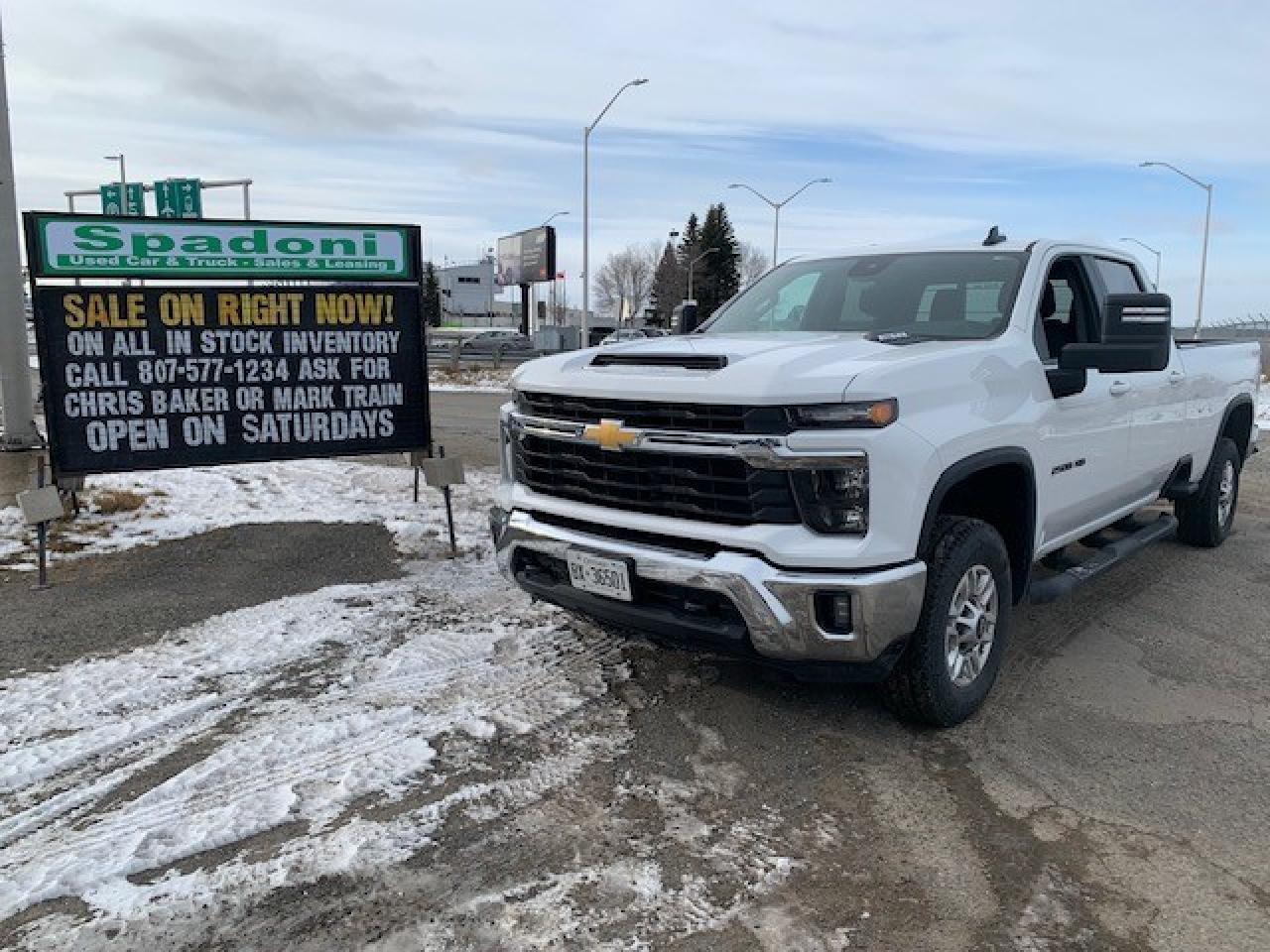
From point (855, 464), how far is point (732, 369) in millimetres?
590

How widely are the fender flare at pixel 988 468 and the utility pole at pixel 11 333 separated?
21.2ft

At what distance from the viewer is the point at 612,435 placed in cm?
397

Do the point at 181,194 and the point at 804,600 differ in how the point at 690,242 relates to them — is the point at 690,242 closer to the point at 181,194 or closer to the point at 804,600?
the point at 181,194

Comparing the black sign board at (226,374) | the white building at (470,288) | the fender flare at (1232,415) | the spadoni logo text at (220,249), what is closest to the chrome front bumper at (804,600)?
the black sign board at (226,374)

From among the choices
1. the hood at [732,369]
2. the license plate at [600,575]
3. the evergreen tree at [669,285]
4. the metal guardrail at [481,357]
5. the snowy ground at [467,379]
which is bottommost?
the snowy ground at [467,379]

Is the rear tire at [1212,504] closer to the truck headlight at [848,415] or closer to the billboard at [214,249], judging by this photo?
the truck headlight at [848,415]

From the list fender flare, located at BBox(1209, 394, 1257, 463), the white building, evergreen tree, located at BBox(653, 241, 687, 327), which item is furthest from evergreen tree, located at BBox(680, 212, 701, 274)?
fender flare, located at BBox(1209, 394, 1257, 463)

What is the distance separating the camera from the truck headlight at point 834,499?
3506mm

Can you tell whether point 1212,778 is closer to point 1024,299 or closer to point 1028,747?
point 1028,747

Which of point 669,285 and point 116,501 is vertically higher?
point 669,285

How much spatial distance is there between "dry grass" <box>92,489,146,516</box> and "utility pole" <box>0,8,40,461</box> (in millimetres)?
711

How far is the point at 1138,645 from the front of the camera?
5.26m

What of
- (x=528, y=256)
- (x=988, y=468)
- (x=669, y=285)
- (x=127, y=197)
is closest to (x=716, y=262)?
(x=669, y=285)

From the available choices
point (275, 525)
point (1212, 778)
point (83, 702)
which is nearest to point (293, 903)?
point (83, 702)
